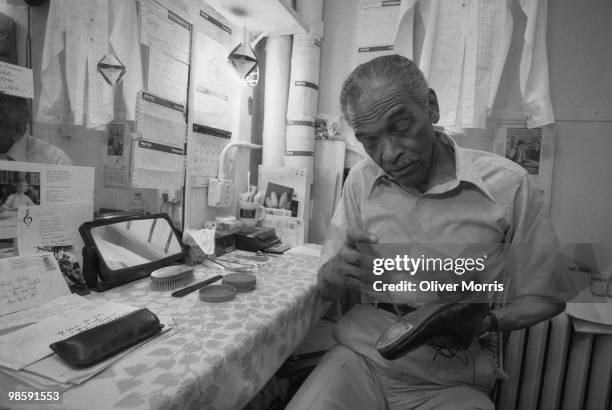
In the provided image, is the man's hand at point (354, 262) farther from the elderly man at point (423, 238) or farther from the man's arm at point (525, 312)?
the man's arm at point (525, 312)

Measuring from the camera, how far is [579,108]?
4.98 feet

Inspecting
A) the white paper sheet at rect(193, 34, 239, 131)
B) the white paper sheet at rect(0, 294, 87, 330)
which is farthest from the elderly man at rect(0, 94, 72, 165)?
the white paper sheet at rect(193, 34, 239, 131)

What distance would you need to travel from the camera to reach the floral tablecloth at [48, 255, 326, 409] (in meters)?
0.50

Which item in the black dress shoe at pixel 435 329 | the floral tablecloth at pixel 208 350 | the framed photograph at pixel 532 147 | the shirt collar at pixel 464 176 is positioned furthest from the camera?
the framed photograph at pixel 532 147

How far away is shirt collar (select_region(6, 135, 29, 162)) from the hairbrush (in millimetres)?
449

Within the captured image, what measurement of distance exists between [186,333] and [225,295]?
0.64 feet

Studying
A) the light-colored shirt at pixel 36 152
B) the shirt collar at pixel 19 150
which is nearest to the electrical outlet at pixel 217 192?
the light-colored shirt at pixel 36 152

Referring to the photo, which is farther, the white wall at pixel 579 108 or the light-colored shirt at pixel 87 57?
the white wall at pixel 579 108

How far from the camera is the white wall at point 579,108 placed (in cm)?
149

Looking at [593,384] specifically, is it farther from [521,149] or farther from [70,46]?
[70,46]

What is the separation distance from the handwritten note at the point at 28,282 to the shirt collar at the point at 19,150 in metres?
0.25

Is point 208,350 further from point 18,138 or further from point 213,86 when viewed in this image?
point 213,86

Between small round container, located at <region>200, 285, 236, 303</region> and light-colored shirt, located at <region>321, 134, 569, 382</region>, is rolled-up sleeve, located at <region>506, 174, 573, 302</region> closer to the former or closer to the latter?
light-colored shirt, located at <region>321, 134, 569, 382</region>

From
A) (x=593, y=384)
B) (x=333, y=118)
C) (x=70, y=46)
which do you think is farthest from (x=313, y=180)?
(x=593, y=384)
